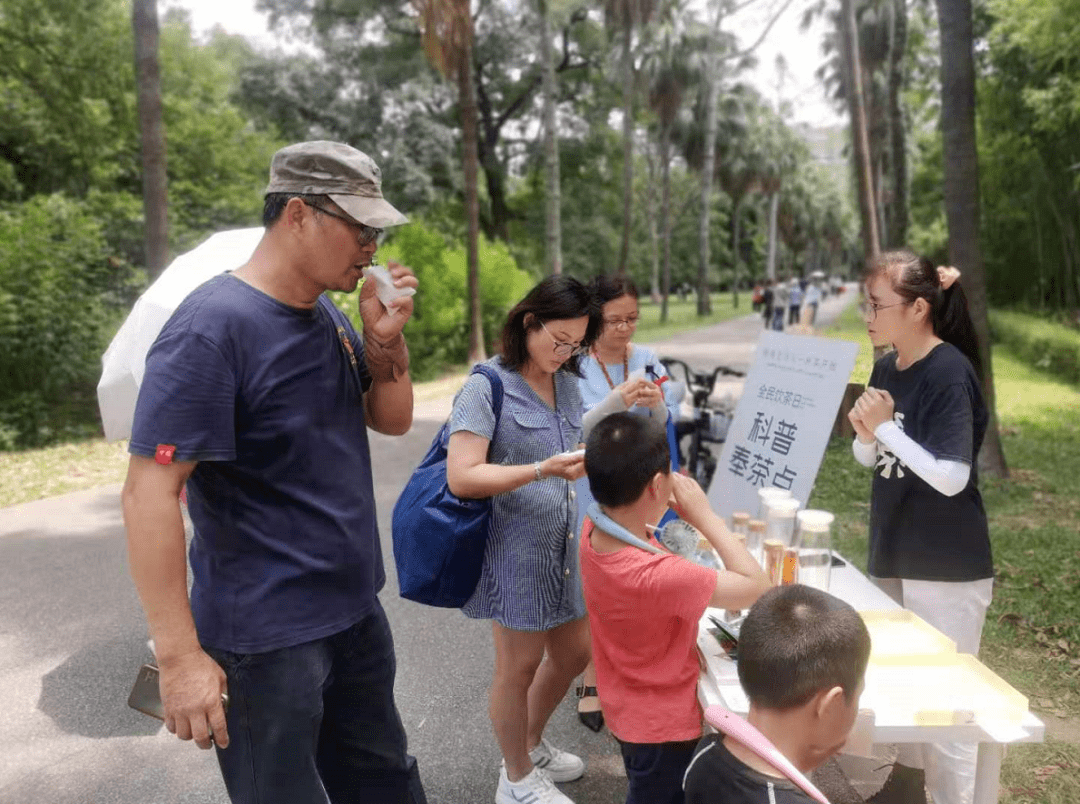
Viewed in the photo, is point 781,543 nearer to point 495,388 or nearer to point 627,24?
point 495,388

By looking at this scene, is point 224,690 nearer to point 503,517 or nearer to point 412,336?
point 503,517

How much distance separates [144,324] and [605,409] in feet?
6.95

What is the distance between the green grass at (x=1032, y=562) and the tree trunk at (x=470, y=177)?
8.32m

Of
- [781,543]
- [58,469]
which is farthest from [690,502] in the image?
[58,469]

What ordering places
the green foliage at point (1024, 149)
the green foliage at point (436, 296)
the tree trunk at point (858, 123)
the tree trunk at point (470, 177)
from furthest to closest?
the green foliage at point (436, 296) < the tree trunk at point (470, 177) < the green foliage at point (1024, 149) < the tree trunk at point (858, 123)

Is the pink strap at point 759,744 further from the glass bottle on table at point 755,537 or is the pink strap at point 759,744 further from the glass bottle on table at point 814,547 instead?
the glass bottle on table at point 755,537

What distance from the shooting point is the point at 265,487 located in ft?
5.68

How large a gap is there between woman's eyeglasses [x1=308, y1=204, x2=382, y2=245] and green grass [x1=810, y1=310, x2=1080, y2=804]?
7.68 feet

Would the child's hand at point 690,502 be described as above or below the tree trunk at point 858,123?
below

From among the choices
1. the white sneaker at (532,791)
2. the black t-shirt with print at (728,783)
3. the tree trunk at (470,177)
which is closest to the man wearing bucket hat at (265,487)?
the black t-shirt with print at (728,783)

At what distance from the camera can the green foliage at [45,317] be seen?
31.6ft

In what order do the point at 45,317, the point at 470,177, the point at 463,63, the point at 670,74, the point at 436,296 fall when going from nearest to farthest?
the point at 45,317, the point at 463,63, the point at 470,177, the point at 436,296, the point at 670,74

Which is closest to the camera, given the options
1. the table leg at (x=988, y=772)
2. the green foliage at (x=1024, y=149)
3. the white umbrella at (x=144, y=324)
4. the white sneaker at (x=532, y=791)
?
the table leg at (x=988, y=772)

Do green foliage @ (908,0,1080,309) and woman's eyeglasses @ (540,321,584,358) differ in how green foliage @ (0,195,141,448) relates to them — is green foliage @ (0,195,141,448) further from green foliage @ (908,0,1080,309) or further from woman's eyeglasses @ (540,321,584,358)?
green foliage @ (908,0,1080,309)
